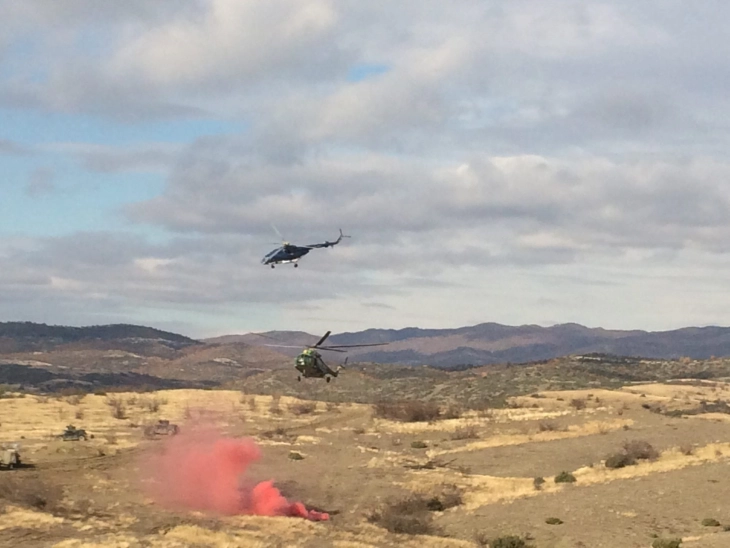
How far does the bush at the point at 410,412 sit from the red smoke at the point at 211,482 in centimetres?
2153

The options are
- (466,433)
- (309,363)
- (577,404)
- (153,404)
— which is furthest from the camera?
(153,404)

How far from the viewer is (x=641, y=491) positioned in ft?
129

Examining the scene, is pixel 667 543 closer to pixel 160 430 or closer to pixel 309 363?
pixel 309 363

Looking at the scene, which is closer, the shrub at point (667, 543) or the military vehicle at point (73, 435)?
the shrub at point (667, 543)

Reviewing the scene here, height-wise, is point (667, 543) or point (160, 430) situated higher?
point (160, 430)

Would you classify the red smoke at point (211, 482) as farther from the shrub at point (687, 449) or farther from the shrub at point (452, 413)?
the shrub at point (452, 413)

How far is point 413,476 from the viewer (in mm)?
46031

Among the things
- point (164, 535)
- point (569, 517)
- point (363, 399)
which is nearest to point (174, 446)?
point (164, 535)

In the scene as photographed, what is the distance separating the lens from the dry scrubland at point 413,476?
33.1 meters

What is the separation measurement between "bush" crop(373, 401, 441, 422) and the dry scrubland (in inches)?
5.4

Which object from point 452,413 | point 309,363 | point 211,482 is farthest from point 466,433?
point 309,363

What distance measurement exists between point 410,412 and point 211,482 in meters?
31.4

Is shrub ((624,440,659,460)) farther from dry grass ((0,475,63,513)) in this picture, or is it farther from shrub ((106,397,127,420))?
shrub ((106,397,127,420))

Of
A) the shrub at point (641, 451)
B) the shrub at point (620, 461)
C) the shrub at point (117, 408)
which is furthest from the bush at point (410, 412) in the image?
the shrub at point (620, 461)
